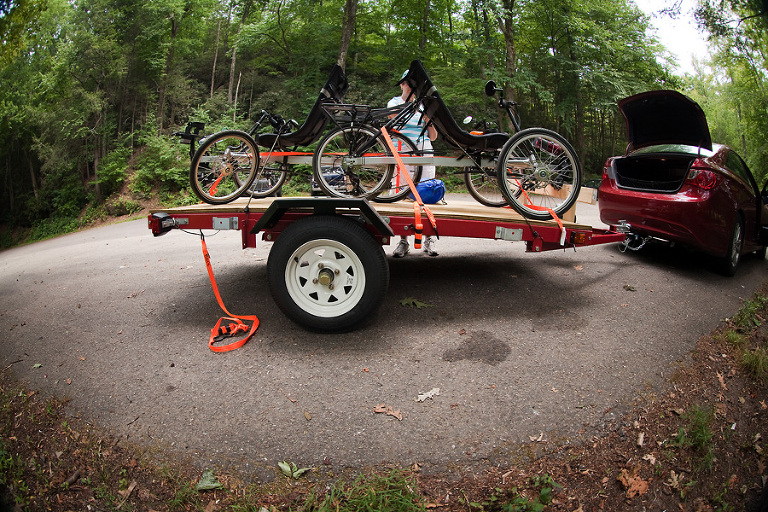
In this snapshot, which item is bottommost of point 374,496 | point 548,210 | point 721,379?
point 721,379

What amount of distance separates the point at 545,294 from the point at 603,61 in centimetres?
1611

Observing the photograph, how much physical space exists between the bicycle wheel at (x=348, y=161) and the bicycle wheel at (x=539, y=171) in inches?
49.5

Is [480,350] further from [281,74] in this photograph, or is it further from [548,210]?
[281,74]

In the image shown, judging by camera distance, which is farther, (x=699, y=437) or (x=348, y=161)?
(x=348, y=161)

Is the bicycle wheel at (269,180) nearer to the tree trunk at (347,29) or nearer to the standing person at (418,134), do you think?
the standing person at (418,134)

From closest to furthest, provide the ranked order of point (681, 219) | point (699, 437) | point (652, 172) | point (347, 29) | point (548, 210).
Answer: point (699, 437) → point (548, 210) → point (681, 219) → point (652, 172) → point (347, 29)

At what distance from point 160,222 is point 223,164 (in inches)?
41.9

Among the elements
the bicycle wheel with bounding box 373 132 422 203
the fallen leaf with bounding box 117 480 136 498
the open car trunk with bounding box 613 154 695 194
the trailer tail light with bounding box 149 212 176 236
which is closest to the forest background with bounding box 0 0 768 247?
the bicycle wheel with bounding box 373 132 422 203

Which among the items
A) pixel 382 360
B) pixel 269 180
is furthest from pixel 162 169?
pixel 382 360

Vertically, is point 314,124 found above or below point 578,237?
above

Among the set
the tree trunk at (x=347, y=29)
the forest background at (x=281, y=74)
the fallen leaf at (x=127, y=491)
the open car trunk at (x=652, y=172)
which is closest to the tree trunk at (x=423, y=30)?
the forest background at (x=281, y=74)

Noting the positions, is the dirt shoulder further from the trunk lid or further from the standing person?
the trunk lid

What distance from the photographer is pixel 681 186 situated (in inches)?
208

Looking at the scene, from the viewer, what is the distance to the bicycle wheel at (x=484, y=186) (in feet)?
16.2
